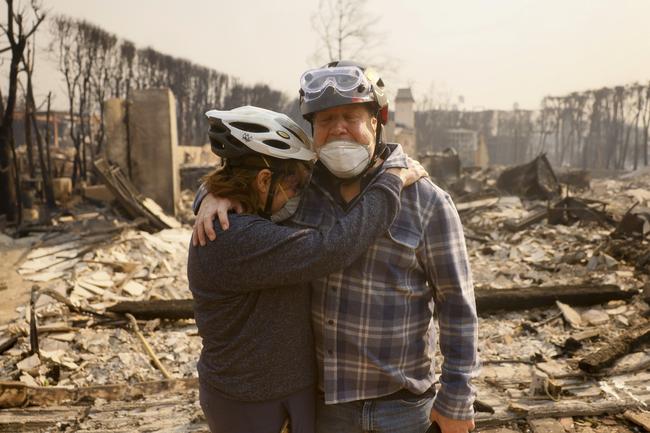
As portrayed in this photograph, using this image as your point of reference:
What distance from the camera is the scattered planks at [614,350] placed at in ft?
16.0

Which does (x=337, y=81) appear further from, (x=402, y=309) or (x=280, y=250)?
(x=402, y=309)

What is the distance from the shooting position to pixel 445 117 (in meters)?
61.4

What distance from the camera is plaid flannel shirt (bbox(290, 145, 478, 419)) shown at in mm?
2043

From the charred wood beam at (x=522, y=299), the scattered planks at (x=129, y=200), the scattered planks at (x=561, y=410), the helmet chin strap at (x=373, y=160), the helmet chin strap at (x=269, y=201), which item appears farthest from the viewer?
the scattered planks at (x=129, y=200)

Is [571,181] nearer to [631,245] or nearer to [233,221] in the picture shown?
[631,245]

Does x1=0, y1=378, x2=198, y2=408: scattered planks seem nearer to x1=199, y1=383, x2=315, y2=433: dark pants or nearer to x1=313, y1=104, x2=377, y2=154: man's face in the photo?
x1=199, y1=383, x2=315, y2=433: dark pants

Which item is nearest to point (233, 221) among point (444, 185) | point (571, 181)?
point (444, 185)

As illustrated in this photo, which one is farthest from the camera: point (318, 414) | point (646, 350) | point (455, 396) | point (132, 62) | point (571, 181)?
point (132, 62)

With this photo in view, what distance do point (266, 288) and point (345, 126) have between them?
2.62 feet

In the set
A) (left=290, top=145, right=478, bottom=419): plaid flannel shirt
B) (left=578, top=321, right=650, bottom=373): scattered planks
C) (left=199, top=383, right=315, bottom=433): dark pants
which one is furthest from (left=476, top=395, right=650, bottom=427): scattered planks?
(left=199, top=383, right=315, bottom=433): dark pants

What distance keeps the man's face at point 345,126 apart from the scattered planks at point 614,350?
3976mm

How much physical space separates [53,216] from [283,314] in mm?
15926

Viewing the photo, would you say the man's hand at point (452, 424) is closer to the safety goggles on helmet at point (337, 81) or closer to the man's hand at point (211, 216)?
the man's hand at point (211, 216)

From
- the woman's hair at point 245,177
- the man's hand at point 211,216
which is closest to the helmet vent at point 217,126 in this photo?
the woman's hair at point 245,177
